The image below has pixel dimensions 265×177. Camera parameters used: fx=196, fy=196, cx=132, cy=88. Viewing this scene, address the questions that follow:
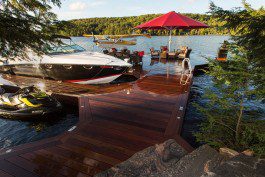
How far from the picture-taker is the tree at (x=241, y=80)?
10.4 ft

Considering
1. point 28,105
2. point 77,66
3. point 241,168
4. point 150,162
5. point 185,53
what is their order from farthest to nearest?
point 185,53, point 77,66, point 28,105, point 150,162, point 241,168

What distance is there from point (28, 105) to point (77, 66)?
12.5 feet

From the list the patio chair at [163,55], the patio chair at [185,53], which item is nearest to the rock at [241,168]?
the patio chair at [185,53]

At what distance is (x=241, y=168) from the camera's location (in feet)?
10.2

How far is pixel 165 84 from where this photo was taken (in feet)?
33.7

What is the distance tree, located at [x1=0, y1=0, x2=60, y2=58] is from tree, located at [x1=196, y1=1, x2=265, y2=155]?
10.5 feet

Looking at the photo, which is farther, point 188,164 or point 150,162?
point 150,162

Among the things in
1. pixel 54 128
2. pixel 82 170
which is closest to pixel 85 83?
pixel 54 128

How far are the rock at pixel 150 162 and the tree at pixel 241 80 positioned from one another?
0.83 m

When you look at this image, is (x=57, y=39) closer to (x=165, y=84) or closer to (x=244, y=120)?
(x=244, y=120)

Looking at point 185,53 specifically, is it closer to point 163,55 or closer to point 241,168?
point 163,55

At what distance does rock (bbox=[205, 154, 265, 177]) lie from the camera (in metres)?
2.98

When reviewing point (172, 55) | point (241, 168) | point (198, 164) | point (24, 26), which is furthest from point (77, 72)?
point (241, 168)

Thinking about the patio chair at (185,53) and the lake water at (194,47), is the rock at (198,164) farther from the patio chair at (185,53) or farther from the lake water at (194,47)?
the patio chair at (185,53)
